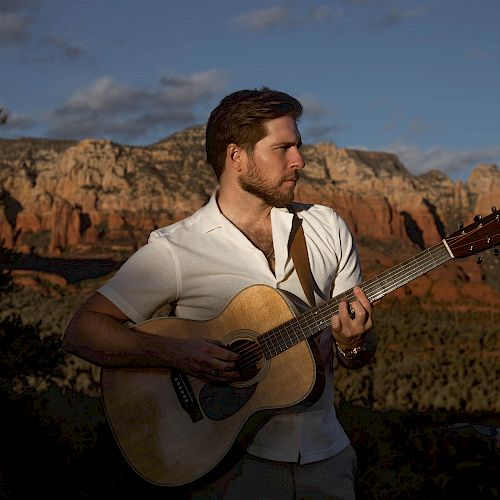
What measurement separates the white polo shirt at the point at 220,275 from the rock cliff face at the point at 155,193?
6226cm

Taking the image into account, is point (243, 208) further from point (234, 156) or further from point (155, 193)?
point (155, 193)

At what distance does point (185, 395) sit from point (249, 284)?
1.58 ft

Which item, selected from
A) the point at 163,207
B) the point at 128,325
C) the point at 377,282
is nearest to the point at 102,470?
the point at 128,325

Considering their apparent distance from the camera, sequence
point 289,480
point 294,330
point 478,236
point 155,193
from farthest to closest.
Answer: point 155,193
point 478,236
point 294,330
point 289,480

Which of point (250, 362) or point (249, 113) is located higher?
point (249, 113)

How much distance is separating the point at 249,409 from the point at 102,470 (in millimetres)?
5192

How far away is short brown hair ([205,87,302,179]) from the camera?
301 centimetres

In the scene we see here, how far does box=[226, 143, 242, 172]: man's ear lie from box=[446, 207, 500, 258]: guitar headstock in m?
0.89

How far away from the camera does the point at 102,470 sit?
25.0 feet

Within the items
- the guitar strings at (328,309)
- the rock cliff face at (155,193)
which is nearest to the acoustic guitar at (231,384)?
the guitar strings at (328,309)

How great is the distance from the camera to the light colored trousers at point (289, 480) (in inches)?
110

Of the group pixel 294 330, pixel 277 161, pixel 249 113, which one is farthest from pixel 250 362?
pixel 249 113

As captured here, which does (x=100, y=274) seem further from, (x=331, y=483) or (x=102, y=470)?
(x=331, y=483)

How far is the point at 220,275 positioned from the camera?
2.99 meters
